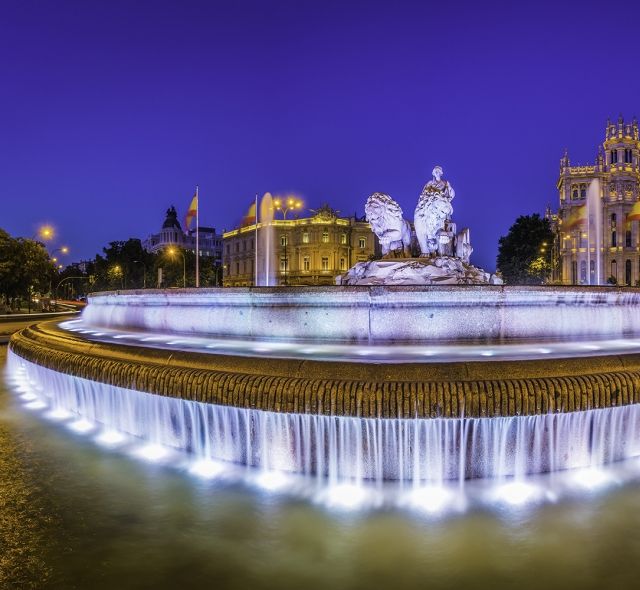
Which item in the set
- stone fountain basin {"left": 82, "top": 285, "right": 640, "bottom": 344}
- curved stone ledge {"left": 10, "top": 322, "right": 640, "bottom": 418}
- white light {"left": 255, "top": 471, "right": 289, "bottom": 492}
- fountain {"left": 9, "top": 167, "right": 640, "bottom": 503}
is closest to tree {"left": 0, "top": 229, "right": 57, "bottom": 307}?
fountain {"left": 9, "top": 167, "right": 640, "bottom": 503}

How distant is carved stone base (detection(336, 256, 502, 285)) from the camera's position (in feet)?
44.5

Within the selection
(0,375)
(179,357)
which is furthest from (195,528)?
(0,375)

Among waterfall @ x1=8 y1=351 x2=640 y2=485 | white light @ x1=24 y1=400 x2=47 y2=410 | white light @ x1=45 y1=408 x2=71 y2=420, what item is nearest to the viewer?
waterfall @ x1=8 y1=351 x2=640 y2=485

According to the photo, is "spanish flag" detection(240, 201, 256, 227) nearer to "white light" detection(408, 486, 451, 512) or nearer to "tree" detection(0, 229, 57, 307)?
"tree" detection(0, 229, 57, 307)

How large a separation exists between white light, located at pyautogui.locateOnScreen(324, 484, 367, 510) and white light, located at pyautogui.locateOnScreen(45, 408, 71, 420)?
4.92 meters

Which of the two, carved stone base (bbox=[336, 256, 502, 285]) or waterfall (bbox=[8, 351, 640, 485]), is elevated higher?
carved stone base (bbox=[336, 256, 502, 285])

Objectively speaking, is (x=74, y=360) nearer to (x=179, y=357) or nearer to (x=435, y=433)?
(x=179, y=357)

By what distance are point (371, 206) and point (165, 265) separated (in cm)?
8325

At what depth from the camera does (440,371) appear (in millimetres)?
5176

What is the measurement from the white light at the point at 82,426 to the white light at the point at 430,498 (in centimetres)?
474

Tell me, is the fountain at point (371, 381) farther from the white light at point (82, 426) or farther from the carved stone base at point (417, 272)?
the carved stone base at point (417, 272)

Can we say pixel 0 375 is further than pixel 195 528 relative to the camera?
Yes

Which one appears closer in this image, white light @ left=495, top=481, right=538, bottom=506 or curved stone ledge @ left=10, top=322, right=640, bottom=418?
curved stone ledge @ left=10, top=322, right=640, bottom=418

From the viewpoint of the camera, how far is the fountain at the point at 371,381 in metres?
5.12
